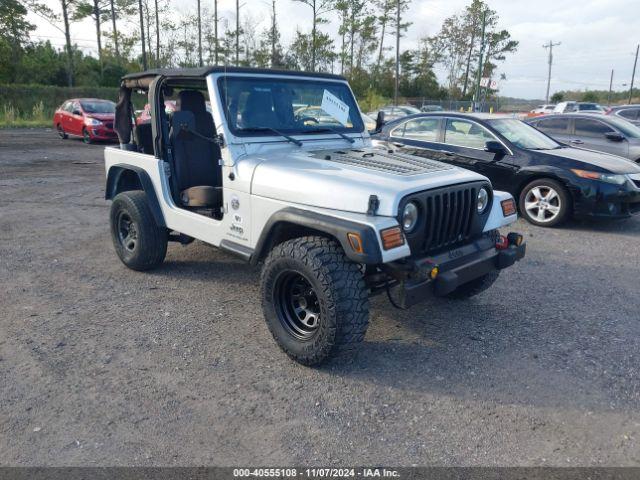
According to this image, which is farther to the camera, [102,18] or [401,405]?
[102,18]

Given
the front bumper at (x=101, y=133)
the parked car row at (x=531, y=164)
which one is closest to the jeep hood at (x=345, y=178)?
the parked car row at (x=531, y=164)

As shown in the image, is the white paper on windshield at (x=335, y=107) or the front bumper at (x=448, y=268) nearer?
the front bumper at (x=448, y=268)

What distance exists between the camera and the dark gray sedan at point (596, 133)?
9914mm

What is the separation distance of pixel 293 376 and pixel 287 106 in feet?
7.71

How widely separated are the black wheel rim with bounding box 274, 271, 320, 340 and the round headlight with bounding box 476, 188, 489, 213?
1475 mm

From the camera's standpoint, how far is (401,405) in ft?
10.4

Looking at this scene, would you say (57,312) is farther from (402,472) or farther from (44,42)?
(44,42)

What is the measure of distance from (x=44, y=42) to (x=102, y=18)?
23.7ft

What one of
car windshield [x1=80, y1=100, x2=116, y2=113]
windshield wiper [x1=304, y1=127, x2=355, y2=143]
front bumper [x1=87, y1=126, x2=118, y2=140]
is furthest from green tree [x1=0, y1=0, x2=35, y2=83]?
windshield wiper [x1=304, y1=127, x2=355, y2=143]

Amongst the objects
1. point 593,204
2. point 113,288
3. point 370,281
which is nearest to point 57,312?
point 113,288

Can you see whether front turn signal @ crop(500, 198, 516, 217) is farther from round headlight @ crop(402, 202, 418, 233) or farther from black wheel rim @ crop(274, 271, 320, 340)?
black wheel rim @ crop(274, 271, 320, 340)

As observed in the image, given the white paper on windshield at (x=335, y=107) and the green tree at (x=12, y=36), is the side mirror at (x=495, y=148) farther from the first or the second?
the green tree at (x=12, y=36)

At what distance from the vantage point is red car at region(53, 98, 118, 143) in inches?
687

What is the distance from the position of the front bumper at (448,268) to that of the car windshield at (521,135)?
14.8ft
